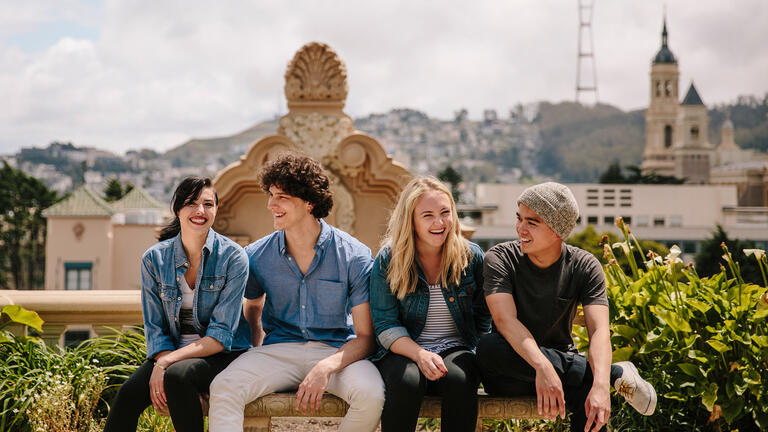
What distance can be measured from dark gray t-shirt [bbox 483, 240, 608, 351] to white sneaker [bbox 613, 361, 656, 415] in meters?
0.30

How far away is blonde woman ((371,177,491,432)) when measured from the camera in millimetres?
3098

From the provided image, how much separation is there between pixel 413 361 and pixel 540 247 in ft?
2.55

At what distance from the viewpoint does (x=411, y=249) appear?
3.22m

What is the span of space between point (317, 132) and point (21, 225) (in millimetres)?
56583

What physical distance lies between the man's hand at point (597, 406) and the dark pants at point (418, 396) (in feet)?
1.56

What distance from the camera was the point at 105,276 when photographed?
42.8m

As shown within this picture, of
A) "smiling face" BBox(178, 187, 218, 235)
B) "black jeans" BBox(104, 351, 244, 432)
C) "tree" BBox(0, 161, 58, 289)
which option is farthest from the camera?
"tree" BBox(0, 161, 58, 289)

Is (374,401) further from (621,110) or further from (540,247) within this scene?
(621,110)

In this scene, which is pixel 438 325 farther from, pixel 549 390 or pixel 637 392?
pixel 637 392

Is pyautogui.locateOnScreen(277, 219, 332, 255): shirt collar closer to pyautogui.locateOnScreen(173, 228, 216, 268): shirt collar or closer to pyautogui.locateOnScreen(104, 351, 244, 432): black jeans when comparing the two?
pyautogui.locateOnScreen(173, 228, 216, 268): shirt collar

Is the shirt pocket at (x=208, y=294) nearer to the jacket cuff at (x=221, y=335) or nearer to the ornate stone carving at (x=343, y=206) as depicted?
the jacket cuff at (x=221, y=335)

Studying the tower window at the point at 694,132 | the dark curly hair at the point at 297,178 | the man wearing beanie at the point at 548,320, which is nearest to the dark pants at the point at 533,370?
the man wearing beanie at the point at 548,320

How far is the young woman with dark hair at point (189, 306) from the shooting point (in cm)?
302

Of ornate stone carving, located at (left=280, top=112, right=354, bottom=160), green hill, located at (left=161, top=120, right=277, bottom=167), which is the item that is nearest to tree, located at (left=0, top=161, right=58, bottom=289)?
ornate stone carving, located at (left=280, top=112, right=354, bottom=160)
